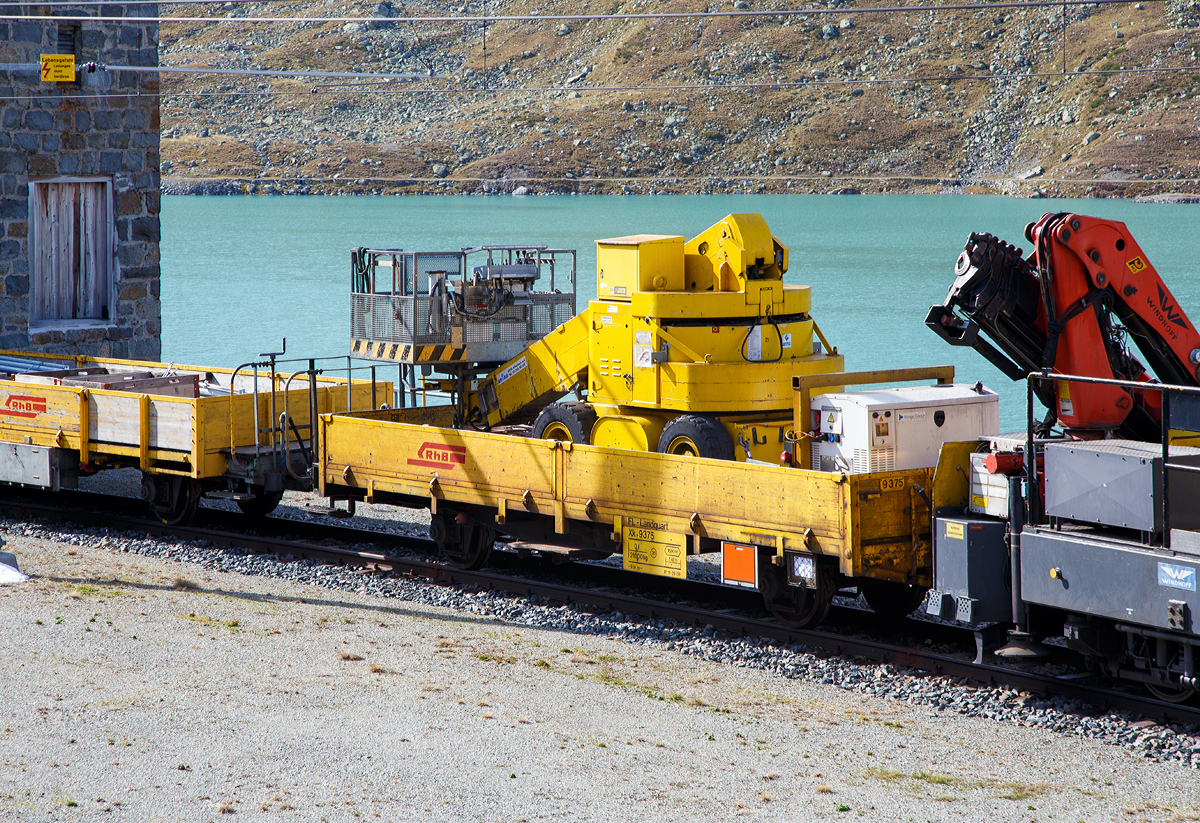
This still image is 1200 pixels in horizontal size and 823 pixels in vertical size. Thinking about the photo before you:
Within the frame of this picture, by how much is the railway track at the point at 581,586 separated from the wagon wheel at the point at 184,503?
0.12 metres

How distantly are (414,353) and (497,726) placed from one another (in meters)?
6.73

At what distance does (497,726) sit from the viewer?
10.3 metres

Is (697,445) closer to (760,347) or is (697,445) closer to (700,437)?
(700,437)

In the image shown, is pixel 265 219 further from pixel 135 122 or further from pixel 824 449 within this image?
pixel 824 449

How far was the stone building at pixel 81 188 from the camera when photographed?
22.9m

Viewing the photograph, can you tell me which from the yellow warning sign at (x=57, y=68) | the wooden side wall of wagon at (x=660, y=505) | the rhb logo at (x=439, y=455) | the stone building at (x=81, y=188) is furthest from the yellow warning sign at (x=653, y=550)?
the yellow warning sign at (x=57, y=68)

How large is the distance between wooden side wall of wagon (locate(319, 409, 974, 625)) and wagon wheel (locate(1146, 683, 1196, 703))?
190cm

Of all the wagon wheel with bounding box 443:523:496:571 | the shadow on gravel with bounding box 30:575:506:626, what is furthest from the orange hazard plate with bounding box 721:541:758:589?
the wagon wheel with bounding box 443:523:496:571

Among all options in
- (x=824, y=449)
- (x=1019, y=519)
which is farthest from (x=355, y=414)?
(x=1019, y=519)

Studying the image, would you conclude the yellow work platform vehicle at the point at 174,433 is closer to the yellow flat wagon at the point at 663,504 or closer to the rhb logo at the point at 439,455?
the yellow flat wagon at the point at 663,504

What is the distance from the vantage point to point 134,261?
24625 mm

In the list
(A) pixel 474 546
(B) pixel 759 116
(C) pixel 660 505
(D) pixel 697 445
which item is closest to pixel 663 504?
(C) pixel 660 505

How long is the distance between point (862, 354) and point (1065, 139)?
88773mm

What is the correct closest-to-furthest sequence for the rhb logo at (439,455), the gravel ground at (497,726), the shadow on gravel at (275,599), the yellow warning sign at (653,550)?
the gravel ground at (497,726)
the yellow warning sign at (653,550)
the shadow on gravel at (275,599)
the rhb logo at (439,455)
